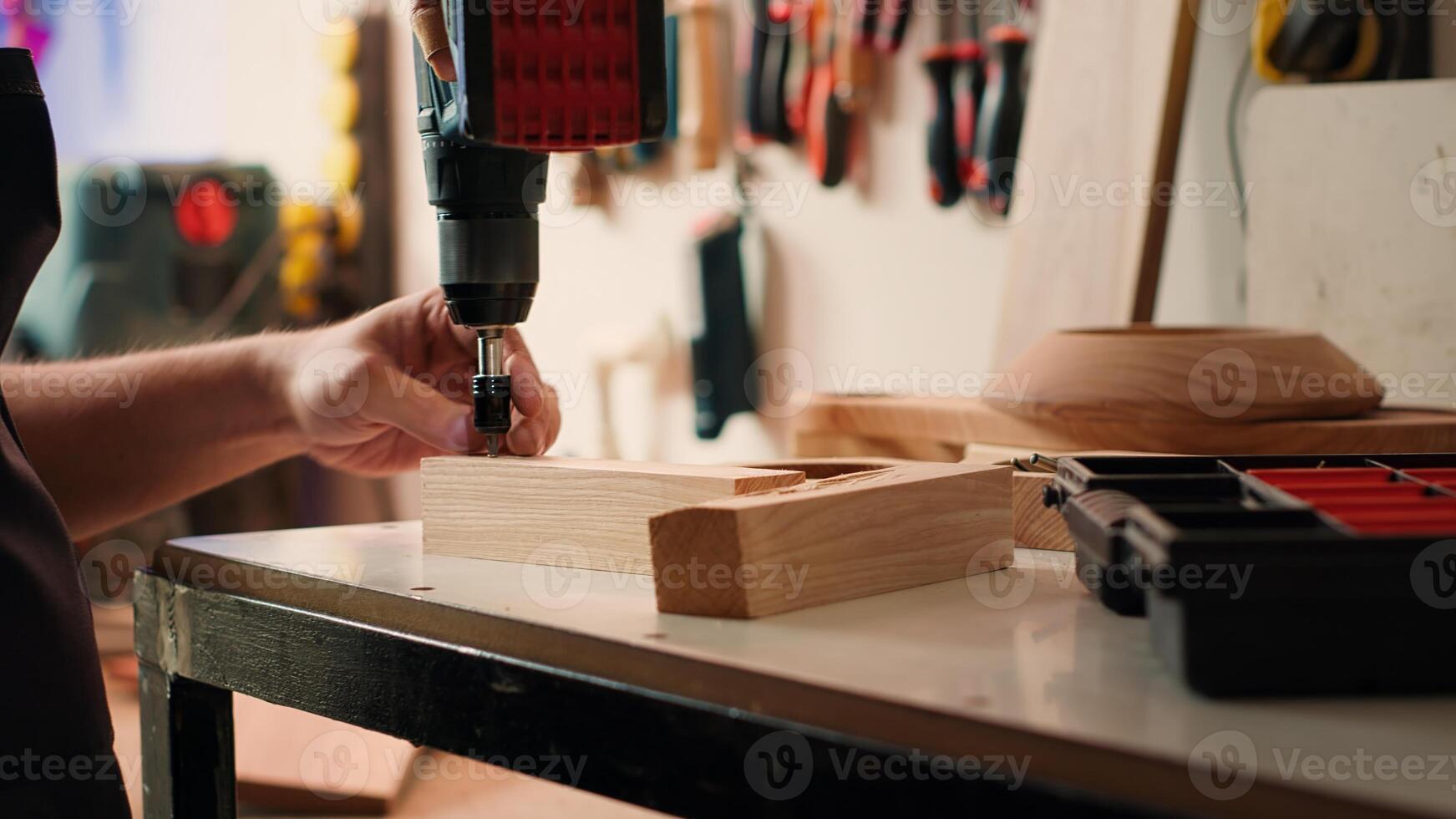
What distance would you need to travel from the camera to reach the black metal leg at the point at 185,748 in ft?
2.69

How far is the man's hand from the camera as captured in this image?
93 centimetres

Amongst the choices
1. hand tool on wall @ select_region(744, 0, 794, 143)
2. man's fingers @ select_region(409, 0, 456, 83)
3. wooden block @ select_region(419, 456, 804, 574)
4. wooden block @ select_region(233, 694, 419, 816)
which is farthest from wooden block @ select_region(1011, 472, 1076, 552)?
hand tool on wall @ select_region(744, 0, 794, 143)

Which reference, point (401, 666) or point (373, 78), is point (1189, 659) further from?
point (373, 78)

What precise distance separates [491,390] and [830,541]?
0.33 metres

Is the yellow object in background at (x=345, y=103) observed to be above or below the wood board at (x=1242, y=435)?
above

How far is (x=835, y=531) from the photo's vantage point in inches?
25.7

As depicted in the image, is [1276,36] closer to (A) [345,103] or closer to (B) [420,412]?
(B) [420,412]

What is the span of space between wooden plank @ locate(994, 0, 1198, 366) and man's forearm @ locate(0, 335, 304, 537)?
98 cm

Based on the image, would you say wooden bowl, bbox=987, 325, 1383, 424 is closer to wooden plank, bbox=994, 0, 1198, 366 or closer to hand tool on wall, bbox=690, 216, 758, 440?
wooden plank, bbox=994, 0, 1198, 366

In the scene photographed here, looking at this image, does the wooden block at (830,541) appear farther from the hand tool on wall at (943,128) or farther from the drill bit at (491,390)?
the hand tool on wall at (943,128)

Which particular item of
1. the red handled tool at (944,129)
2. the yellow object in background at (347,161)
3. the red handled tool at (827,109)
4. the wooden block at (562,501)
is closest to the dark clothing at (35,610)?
the wooden block at (562,501)

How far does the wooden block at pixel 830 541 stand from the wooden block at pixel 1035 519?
82 millimetres

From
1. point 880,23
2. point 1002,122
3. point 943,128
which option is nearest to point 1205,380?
point 1002,122

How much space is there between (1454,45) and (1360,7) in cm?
13
